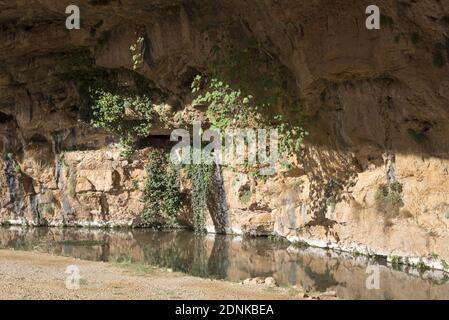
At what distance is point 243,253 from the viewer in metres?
15.6

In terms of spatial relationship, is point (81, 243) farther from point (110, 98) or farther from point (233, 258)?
point (233, 258)

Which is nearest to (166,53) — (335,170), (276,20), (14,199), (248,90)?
(248,90)

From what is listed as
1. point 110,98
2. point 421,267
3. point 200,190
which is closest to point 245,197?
point 200,190

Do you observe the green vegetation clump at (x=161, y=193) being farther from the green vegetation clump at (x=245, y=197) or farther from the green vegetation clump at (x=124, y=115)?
the green vegetation clump at (x=245, y=197)

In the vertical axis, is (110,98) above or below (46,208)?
above

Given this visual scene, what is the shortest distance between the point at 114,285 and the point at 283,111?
690 centimetres

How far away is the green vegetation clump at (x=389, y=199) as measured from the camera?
44.5 feet

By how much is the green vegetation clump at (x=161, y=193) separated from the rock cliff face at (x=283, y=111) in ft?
1.63

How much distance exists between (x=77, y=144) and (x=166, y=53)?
610 centimetres

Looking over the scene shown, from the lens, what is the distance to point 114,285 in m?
9.84

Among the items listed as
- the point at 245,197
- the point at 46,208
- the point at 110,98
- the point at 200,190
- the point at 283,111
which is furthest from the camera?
the point at 46,208

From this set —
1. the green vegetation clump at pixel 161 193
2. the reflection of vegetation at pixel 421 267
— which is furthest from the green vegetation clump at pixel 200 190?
the reflection of vegetation at pixel 421 267

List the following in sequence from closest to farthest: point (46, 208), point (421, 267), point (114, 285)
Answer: point (114, 285) < point (421, 267) < point (46, 208)

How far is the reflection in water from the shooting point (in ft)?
37.0
